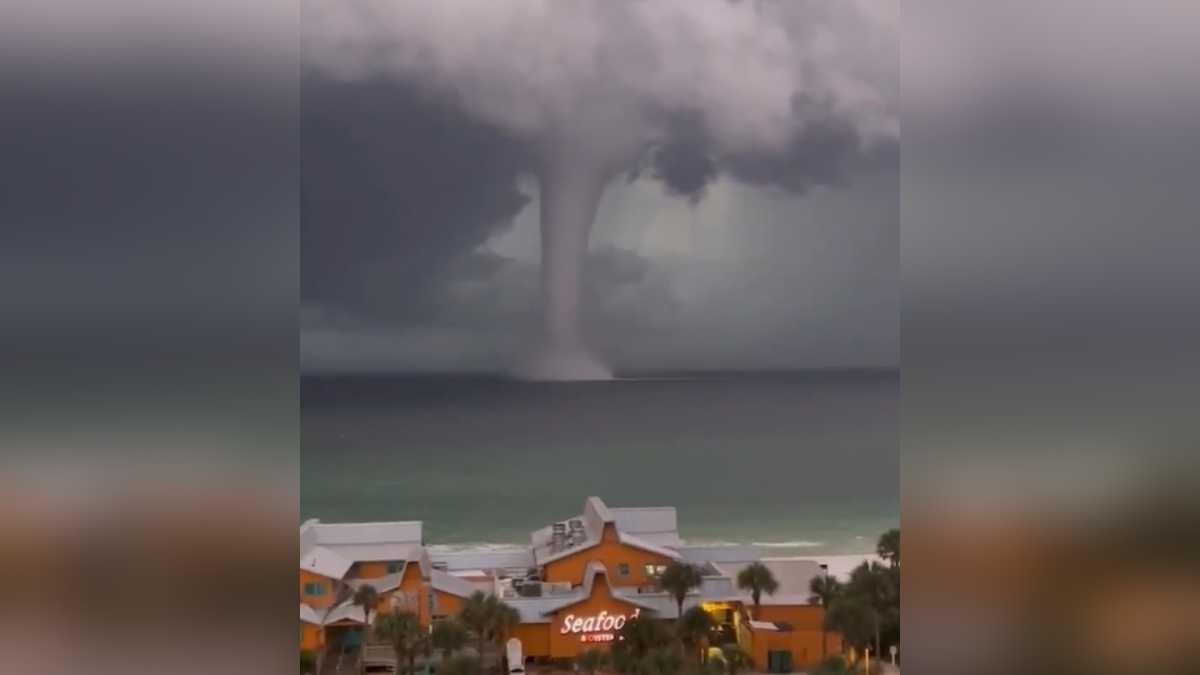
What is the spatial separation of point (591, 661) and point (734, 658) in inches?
11.7

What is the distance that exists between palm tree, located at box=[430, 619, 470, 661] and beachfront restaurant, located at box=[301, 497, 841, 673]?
2cm

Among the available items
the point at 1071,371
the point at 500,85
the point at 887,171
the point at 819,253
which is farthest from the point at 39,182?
the point at 1071,371

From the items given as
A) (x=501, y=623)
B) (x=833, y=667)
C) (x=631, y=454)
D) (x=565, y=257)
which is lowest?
(x=833, y=667)

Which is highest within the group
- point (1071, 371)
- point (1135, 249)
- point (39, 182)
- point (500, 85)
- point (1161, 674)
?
point (500, 85)

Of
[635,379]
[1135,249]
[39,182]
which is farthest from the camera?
[635,379]

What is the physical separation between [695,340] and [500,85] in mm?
651

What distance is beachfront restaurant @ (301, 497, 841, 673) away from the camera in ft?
6.19

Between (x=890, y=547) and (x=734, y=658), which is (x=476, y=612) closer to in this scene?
(x=734, y=658)

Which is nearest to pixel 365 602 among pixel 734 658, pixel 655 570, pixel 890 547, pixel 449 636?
pixel 449 636

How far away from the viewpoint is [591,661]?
1.93 meters

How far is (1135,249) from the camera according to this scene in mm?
1806

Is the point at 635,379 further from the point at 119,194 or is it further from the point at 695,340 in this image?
the point at 119,194

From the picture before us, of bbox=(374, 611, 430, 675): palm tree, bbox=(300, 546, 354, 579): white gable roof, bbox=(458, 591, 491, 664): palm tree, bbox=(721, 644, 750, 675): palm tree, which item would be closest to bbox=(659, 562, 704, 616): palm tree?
bbox=(721, 644, 750, 675): palm tree

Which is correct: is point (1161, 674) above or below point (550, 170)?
below
